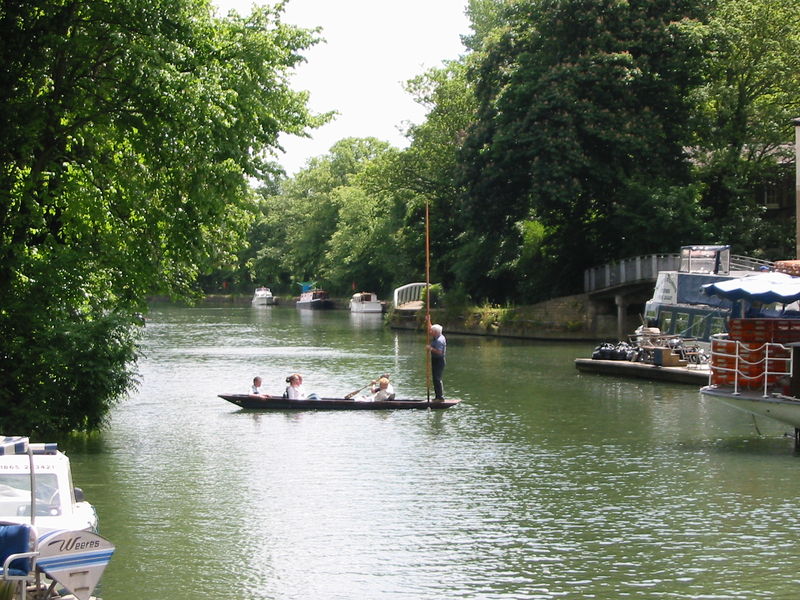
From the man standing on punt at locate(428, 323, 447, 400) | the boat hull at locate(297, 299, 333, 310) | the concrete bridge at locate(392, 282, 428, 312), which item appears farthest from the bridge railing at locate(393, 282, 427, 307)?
the man standing on punt at locate(428, 323, 447, 400)

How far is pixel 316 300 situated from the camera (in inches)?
4749

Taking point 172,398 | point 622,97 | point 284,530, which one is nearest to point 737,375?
point 284,530

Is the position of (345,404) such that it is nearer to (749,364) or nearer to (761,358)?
(749,364)

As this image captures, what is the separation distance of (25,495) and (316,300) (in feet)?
356

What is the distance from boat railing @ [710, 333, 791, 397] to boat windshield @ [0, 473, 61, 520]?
14.9 meters

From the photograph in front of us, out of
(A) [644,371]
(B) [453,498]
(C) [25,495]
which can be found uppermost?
(A) [644,371]

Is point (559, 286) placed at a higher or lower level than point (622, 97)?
lower

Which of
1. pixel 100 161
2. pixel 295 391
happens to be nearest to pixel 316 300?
pixel 295 391

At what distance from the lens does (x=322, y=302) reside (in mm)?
120312

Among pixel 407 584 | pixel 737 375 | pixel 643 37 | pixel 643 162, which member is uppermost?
pixel 643 37

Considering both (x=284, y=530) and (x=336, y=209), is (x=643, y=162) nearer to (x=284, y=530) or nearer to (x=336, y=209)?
(x=284, y=530)

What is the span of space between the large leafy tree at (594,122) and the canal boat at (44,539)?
4185 centimetres

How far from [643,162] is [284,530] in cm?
4169

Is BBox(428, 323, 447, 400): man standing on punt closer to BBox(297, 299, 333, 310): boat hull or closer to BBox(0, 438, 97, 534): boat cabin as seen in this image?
BBox(0, 438, 97, 534): boat cabin
